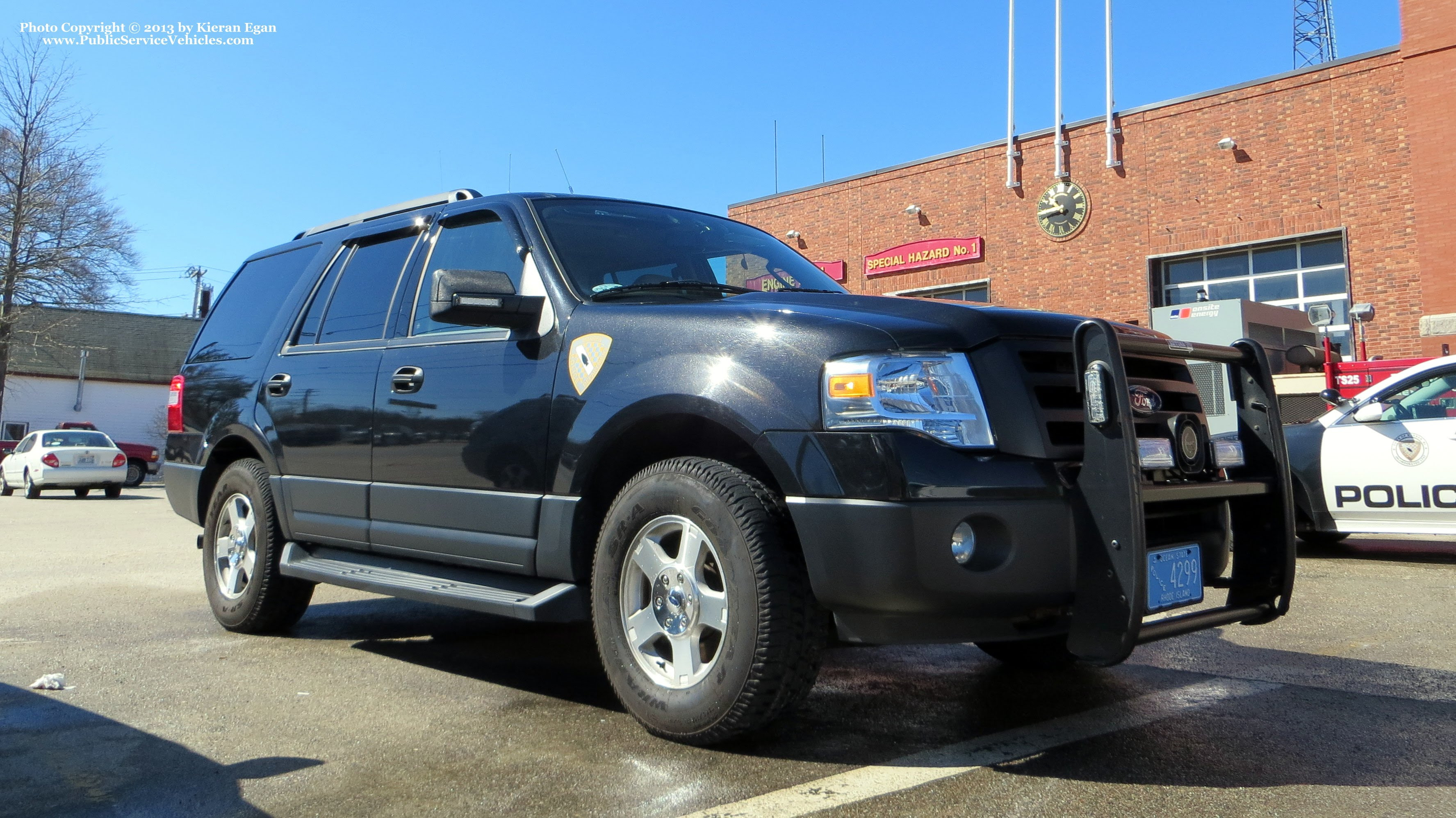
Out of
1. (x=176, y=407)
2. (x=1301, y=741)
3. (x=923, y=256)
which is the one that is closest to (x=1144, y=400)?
(x=1301, y=741)

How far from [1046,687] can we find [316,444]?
3233 millimetres

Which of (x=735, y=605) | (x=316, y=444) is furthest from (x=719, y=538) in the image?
(x=316, y=444)

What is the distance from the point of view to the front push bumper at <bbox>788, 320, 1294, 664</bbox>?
2863 millimetres

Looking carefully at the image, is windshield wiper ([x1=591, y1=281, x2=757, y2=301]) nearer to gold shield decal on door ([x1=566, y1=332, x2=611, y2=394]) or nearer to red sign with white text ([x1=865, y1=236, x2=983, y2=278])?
gold shield decal on door ([x1=566, y1=332, x2=611, y2=394])

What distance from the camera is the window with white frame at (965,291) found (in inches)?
1053

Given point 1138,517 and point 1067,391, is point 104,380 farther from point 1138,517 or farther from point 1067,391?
point 1138,517

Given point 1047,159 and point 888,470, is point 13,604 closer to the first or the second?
point 888,470

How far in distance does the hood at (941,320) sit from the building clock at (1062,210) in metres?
22.9

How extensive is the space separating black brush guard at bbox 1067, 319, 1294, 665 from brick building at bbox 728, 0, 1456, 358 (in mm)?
15444

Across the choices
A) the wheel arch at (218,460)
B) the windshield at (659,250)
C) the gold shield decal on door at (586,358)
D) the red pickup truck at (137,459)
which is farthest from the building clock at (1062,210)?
the red pickup truck at (137,459)

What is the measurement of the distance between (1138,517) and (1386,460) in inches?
258

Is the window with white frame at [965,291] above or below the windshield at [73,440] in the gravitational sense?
above

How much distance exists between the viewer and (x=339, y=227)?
5.57m

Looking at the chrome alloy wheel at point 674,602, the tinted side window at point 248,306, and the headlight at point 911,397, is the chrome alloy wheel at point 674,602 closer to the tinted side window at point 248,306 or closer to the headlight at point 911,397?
the headlight at point 911,397
